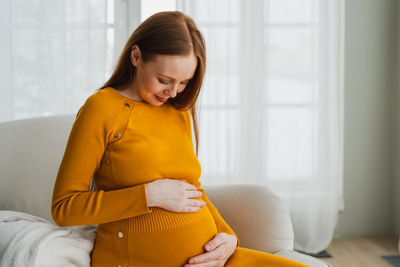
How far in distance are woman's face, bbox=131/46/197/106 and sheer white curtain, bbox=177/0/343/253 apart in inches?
55.2

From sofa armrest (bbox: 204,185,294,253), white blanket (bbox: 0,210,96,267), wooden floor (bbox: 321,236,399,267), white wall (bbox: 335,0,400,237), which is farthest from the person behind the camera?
white wall (bbox: 335,0,400,237)

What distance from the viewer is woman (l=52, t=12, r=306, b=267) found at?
92 centimetres

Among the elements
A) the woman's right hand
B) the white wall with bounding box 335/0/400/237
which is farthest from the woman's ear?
the white wall with bounding box 335/0/400/237

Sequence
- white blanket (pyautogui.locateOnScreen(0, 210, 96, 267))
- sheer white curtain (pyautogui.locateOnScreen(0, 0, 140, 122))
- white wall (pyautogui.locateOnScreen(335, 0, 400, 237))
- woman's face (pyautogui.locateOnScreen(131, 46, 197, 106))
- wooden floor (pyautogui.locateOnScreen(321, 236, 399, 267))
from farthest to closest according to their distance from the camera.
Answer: white wall (pyautogui.locateOnScreen(335, 0, 400, 237))
sheer white curtain (pyautogui.locateOnScreen(0, 0, 140, 122))
wooden floor (pyautogui.locateOnScreen(321, 236, 399, 267))
woman's face (pyautogui.locateOnScreen(131, 46, 197, 106))
white blanket (pyautogui.locateOnScreen(0, 210, 96, 267))

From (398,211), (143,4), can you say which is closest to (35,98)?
(143,4)

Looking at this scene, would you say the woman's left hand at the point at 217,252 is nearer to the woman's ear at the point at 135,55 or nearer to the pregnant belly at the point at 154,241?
the pregnant belly at the point at 154,241

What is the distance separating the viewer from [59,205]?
0.92 m

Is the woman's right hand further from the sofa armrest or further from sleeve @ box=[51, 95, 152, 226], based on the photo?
the sofa armrest

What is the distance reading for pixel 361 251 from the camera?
2.38 meters

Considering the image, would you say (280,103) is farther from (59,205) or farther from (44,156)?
(59,205)

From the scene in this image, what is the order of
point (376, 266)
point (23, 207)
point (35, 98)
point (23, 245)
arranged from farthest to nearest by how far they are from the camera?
point (35, 98) → point (376, 266) → point (23, 207) → point (23, 245)

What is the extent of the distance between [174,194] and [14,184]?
2.04 ft

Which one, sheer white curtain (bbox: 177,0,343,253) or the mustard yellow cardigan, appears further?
sheer white curtain (bbox: 177,0,343,253)

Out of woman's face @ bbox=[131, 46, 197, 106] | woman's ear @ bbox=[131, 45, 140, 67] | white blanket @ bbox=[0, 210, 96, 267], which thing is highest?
woman's ear @ bbox=[131, 45, 140, 67]
